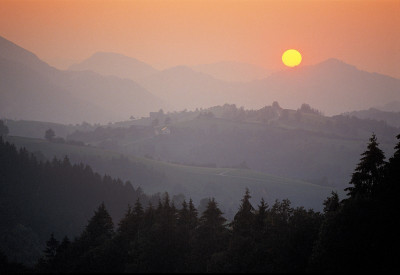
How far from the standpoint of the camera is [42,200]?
125938mm

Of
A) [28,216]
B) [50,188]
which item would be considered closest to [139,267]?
[28,216]

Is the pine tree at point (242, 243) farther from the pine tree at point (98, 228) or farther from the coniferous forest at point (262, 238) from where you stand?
the pine tree at point (98, 228)

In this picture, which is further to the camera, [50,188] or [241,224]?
[50,188]

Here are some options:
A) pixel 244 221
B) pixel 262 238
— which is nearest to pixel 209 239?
pixel 244 221

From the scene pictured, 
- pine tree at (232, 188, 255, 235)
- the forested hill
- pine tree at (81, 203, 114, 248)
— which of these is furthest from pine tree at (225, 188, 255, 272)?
the forested hill

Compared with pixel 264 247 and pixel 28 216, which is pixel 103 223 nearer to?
pixel 264 247

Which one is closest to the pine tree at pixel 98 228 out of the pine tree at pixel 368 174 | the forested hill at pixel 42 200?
→ the pine tree at pixel 368 174

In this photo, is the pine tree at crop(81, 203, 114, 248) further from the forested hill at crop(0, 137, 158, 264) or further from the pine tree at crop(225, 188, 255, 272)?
the forested hill at crop(0, 137, 158, 264)

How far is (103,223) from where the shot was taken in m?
62.7

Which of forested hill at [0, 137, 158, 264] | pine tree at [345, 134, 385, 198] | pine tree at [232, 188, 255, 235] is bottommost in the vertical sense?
forested hill at [0, 137, 158, 264]

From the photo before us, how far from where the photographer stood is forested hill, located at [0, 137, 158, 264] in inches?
3991

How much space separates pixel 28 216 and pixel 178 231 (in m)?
71.4

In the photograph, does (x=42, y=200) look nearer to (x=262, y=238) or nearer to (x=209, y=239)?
(x=209, y=239)

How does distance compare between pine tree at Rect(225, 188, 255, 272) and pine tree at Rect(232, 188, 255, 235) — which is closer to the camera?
pine tree at Rect(225, 188, 255, 272)
